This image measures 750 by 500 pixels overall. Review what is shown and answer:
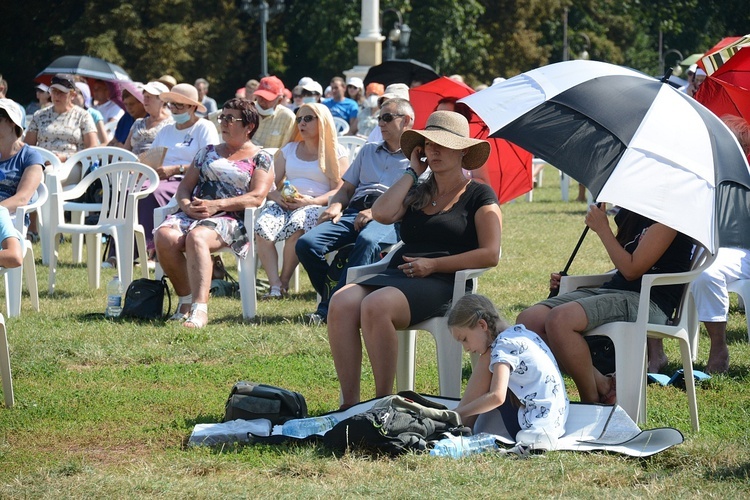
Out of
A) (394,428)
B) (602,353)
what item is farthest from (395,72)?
(394,428)

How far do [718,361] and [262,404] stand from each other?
2704mm

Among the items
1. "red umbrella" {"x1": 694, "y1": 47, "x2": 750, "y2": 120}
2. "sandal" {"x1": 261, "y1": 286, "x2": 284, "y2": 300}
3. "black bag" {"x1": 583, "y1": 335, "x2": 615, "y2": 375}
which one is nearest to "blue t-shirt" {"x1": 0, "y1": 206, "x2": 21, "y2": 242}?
"black bag" {"x1": 583, "y1": 335, "x2": 615, "y2": 375}

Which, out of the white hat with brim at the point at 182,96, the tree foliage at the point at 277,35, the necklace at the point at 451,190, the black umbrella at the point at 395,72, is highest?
the tree foliage at the point at 277,35

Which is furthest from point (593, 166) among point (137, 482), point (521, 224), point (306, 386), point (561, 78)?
point (521, 224)

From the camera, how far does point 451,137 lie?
550cm

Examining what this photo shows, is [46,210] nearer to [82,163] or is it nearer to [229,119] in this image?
[82,163]

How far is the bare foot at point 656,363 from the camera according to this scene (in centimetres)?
638

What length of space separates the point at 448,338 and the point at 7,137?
4.19m

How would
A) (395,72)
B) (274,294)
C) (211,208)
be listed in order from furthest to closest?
(395,72)
(274,294)
(211,208)

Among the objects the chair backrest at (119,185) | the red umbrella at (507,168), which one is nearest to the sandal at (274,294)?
the chair backrest at (119,185)

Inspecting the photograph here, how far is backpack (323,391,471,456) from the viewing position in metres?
4.57

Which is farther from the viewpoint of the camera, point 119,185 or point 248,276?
point 119,185

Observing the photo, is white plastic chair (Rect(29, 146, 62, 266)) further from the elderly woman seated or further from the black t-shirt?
the black t-shirt

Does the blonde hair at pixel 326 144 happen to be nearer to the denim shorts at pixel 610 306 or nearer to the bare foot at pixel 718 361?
the bare foot at pixel 718 361
